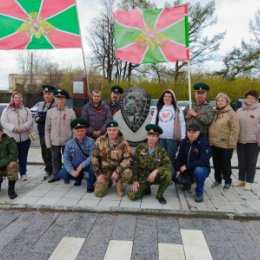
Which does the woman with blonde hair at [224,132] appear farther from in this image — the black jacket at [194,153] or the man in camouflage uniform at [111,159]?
the man in camouflage uniform at [111,159]

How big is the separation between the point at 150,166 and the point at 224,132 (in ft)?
4.79

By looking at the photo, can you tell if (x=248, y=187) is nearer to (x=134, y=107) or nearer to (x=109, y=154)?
(x=109, y=154)

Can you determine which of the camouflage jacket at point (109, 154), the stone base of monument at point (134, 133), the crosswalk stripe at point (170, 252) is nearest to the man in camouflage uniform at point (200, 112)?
the camouflage jacket at point (109, 154)

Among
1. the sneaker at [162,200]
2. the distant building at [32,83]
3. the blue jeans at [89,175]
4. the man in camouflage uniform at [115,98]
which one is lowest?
the sneaker at [162,200]

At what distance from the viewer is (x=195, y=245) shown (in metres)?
3.66

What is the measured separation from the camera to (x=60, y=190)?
5555 mm

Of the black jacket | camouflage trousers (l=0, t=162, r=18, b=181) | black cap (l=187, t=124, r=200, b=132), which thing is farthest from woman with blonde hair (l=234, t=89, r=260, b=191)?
camouflage trousers (l=0, t=162, r=18, b=181)

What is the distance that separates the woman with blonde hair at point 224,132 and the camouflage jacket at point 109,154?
5.12 ft

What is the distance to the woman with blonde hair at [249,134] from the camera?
5.51 meters

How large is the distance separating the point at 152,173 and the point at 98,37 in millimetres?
23331

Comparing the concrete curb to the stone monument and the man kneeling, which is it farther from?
the stone monument

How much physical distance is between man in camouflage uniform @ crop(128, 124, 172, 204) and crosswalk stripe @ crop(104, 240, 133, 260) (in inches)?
54.5

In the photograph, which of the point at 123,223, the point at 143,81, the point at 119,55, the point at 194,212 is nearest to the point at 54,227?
the point at 123,223

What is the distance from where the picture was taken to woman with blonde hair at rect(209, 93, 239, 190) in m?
5.41
